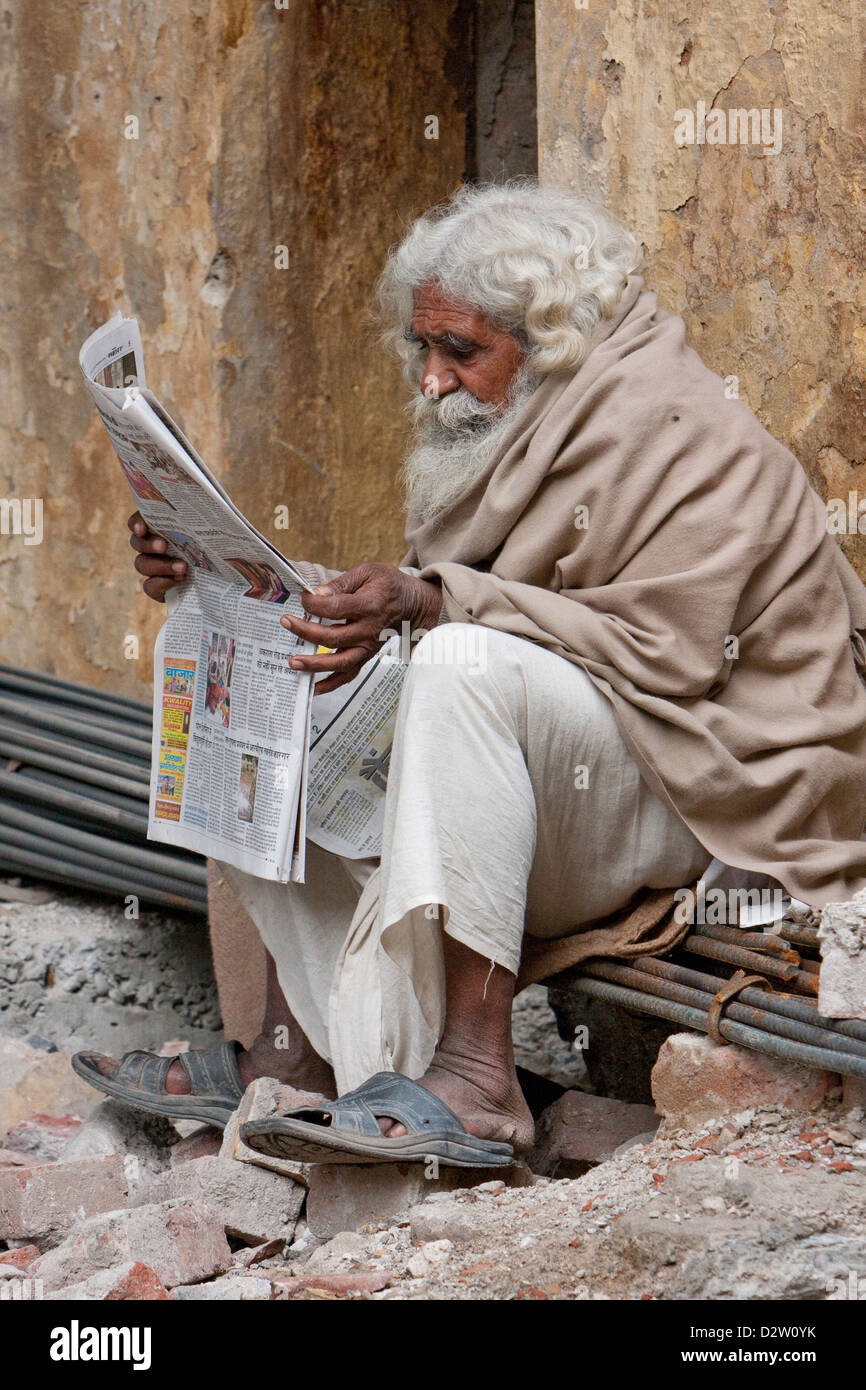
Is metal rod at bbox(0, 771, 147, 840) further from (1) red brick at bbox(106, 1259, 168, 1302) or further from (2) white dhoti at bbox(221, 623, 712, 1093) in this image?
(1) red brick at bbox(106, 1259, 168, 1302)

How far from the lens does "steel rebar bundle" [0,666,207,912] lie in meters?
4.24

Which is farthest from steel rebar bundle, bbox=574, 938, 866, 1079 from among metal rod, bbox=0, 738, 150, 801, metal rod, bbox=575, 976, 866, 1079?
metal rod, bbox=0, 738, 150, 801

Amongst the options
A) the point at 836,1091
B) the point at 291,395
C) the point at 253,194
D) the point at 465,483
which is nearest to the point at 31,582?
the point at 291,395

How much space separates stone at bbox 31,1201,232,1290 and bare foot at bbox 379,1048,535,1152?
1.42ft

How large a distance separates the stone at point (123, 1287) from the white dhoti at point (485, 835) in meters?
0.69

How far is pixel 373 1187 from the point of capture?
2.76m

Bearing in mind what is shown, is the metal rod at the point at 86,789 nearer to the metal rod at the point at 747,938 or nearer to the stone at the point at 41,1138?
the stone at the point at 41,1138

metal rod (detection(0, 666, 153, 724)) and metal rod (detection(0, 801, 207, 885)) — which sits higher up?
metal rod (detection(0, 666, 153, 724))

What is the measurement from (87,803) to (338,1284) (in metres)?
2.19

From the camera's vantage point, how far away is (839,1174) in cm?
236

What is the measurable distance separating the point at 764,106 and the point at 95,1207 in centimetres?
261

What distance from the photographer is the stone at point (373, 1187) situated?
107 inches

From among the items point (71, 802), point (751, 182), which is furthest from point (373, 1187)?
point (751, 182)

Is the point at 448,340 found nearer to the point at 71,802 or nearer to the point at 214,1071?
the point at 214,1071
